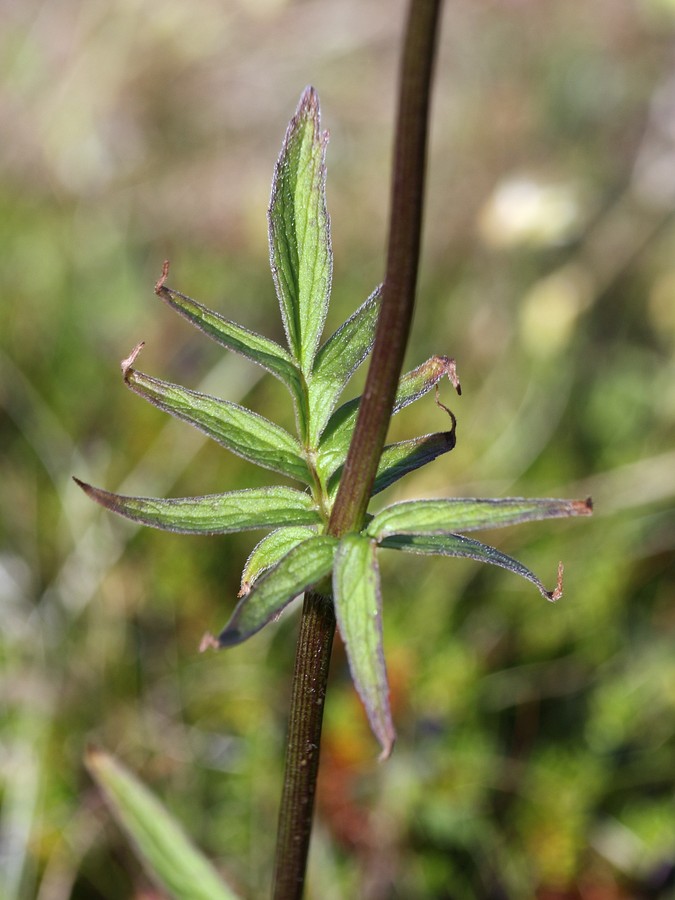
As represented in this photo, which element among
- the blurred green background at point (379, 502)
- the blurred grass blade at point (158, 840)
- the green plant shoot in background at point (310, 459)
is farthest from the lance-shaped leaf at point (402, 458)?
the blurred green background at point (379, 502)

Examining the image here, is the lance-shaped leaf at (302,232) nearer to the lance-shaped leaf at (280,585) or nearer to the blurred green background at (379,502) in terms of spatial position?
the lance-shaped leaf at (280,585)

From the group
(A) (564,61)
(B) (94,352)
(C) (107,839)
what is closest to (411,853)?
(C) (107,839)

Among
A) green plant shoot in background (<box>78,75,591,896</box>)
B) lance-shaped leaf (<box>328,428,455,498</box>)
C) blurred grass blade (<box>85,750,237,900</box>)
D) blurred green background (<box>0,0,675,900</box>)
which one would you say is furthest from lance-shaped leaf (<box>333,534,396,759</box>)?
blurred green background (<box>0,0,675,900</box>)

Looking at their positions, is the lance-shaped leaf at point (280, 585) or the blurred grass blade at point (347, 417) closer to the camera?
the lance-shaped leaf at point (280, 585)

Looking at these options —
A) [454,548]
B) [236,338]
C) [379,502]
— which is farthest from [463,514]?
[379,502]

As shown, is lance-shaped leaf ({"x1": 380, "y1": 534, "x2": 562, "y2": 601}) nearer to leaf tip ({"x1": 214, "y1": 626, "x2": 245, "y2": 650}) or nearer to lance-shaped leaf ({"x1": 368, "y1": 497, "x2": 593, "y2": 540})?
lance-shaped leaf ({"x1": 368, "y1": 497, "x2": 593, "y2": 540})

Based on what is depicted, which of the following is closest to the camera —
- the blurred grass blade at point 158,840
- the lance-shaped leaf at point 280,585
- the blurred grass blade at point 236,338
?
the lance-shaped leaf at point 280,585

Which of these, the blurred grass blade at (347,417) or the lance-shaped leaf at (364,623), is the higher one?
the blurred grass blade at (347,417)

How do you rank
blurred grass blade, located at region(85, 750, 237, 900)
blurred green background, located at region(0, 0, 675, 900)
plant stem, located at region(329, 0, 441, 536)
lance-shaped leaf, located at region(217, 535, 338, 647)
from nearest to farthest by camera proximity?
plant stem, located at region(329, 0, 441, 536) < lance-shaped leaf, located at region(217, 535, 338, 647) < blurred grass blade, located at region(85, 750, 237, 900) < blurred green background, located at region(0, 0, 675, 900)
